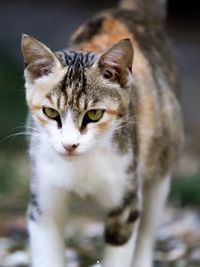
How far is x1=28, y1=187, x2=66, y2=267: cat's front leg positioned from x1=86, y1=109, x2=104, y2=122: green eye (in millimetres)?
508

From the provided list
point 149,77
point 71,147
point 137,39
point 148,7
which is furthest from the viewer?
point 148,7

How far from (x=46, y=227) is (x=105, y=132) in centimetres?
63

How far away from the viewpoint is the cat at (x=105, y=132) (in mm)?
4180

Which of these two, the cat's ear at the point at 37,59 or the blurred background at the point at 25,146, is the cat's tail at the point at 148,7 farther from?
the cat's ear at the point at 37,59

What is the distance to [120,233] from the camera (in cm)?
461

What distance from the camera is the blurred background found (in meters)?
5.86

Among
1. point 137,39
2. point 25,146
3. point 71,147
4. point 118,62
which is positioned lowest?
point 71,147

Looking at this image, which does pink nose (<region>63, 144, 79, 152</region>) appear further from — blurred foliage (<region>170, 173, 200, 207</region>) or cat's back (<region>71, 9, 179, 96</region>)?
blurred foliage (<region>170, 173, 200, 207</region>)

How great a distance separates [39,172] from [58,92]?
483 mm

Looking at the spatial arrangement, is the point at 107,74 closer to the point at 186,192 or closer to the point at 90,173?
the point at 90,173

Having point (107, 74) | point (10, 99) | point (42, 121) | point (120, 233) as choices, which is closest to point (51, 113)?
point (42, 121)

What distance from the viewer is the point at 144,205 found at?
5.44 m

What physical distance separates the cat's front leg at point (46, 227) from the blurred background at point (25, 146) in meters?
0.50

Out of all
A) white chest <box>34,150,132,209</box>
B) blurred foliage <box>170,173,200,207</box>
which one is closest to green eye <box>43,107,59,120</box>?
white chest <box>34,150,132,209</box>
